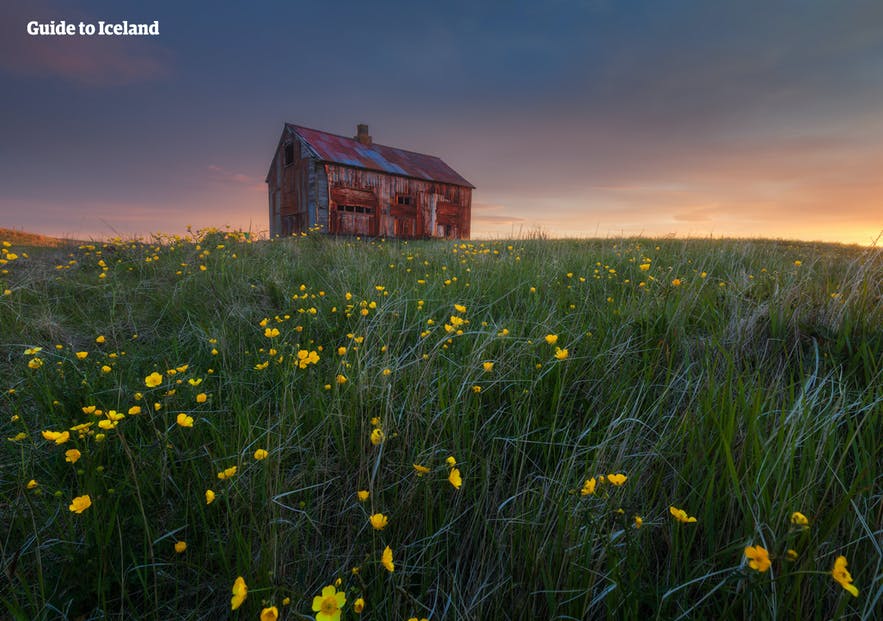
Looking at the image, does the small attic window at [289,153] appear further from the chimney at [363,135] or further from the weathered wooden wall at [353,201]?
the chimney at [363,135]

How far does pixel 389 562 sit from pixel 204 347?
2.61 m

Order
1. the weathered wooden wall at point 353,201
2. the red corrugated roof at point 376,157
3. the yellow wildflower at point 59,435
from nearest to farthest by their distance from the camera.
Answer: the yellow wildflower at point 59,435
the weathered wooden wall at point 353,201
the red corrugated roof at point 376,157

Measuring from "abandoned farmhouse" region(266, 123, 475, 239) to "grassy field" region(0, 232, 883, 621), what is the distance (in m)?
15.5

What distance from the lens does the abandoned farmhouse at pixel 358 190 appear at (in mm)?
17344

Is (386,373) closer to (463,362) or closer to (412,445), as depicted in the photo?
(412,445)

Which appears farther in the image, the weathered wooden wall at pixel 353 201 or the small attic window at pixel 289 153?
the small attic window at pixel 289 153

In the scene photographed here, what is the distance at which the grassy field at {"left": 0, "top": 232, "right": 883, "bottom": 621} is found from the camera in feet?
3.85

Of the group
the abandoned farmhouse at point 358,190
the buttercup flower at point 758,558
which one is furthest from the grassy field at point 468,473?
the abandoned farmhouse at point 358,190

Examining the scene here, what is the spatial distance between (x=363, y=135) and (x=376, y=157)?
2629 millimetres

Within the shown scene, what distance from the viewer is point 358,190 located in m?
18.4

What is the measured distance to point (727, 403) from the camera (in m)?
1.71

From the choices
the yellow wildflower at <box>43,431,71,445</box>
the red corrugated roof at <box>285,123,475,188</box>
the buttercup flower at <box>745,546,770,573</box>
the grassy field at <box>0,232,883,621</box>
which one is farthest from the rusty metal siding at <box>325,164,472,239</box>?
the buttercup flower at <box>745,546,770,573</box>

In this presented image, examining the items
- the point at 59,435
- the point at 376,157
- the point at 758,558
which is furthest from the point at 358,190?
the point at 758,558

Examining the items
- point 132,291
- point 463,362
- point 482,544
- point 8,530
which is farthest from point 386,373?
point 132,291
